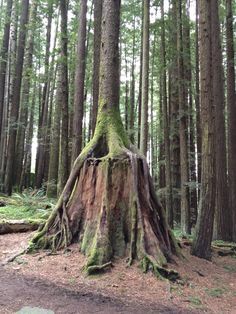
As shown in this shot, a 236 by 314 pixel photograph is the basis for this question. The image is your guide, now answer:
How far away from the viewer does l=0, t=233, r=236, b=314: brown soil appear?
4.68 metres

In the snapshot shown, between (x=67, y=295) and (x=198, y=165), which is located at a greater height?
(x=198, y=165)

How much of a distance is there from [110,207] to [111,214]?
0.45ft

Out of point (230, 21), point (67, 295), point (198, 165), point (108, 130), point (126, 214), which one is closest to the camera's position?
point (67, 295)

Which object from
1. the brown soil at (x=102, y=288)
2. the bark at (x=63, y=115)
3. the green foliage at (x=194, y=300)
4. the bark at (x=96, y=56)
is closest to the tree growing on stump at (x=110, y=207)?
the brown soil at (x=102, y=288)

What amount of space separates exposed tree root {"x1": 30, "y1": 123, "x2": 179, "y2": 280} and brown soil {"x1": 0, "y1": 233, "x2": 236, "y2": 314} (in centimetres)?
28

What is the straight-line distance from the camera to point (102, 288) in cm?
532

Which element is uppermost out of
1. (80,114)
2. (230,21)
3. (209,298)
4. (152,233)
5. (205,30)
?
(230,21)

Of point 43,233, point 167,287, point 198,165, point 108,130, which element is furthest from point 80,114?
point 198,165

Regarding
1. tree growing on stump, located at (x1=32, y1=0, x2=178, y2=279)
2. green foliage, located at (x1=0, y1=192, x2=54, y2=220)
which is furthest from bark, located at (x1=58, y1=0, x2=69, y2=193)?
tree growing on stump, located at (x1=32, y1=0, x2=178, y2=279)

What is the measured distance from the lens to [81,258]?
639cm

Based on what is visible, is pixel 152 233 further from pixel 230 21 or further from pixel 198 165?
pixel 198 165

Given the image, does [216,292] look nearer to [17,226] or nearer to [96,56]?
[17,226]

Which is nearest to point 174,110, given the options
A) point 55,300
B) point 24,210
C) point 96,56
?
point 96,56

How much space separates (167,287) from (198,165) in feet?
47.1
